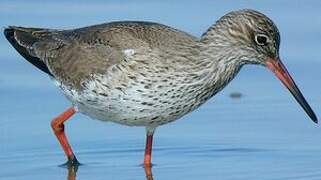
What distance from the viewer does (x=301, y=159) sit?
44.9 feet

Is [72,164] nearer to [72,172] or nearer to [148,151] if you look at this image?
[72,172]

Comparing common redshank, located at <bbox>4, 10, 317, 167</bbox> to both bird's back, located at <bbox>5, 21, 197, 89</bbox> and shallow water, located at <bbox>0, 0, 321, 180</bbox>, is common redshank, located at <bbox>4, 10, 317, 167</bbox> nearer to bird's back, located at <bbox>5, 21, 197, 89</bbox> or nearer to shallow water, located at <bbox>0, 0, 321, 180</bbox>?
bird's back, located at <bbox>5, 21, 197, 89</bbox>

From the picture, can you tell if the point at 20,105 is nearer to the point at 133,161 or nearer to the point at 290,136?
the point at 133,161

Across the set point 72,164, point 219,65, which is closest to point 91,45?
point 72,164

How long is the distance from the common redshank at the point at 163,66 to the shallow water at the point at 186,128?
22.9 inches

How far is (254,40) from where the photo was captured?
13.0 m

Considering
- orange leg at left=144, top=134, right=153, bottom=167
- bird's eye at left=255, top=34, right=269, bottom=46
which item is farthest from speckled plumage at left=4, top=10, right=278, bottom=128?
orange leg at left=144, top=134, right=153, bottom=167

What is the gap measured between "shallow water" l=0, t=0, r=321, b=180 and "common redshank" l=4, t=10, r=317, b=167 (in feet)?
1.91

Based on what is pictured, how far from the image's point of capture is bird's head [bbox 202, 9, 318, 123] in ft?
42.3

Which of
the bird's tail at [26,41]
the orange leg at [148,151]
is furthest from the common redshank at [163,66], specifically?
the bird's tail at [26,41]

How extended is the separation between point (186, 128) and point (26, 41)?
72.6 inches

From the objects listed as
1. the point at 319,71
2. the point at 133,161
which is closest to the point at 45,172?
the point at 133,161

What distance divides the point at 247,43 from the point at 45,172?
2.27 metres

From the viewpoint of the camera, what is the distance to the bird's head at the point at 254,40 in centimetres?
1291
